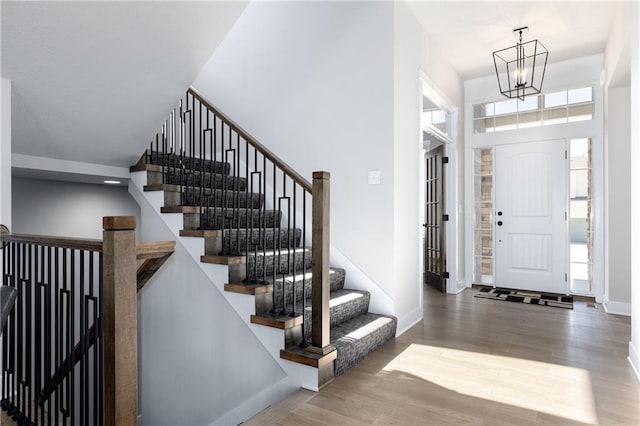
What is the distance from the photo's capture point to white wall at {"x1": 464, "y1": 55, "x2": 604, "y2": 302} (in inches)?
181

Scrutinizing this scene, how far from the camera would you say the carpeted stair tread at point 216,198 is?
11.4 feet

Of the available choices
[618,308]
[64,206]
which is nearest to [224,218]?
[64,206]

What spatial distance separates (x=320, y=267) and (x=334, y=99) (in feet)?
6.31

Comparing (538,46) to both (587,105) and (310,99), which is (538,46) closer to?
(587,105)

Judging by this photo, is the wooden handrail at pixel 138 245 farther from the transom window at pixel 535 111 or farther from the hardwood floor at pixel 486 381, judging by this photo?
the transom window at pixel 535 111

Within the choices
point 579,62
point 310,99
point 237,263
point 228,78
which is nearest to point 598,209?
point 579,62

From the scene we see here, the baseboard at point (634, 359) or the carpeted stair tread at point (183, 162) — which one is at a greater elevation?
the carpeted stair tread at point (183, 162)

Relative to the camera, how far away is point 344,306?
3039 mm

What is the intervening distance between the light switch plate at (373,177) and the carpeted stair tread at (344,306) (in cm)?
99

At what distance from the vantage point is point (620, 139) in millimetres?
4098

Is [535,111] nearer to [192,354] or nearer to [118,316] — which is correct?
[192,354]

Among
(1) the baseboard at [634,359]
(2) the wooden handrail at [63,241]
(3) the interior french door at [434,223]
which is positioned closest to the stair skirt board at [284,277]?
(2) the wooden handrail at [63,241]

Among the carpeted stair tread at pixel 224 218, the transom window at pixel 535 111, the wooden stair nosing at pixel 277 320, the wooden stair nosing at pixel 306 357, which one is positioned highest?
the transom window at pixel 535 111

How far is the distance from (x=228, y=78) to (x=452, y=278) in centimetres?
379
